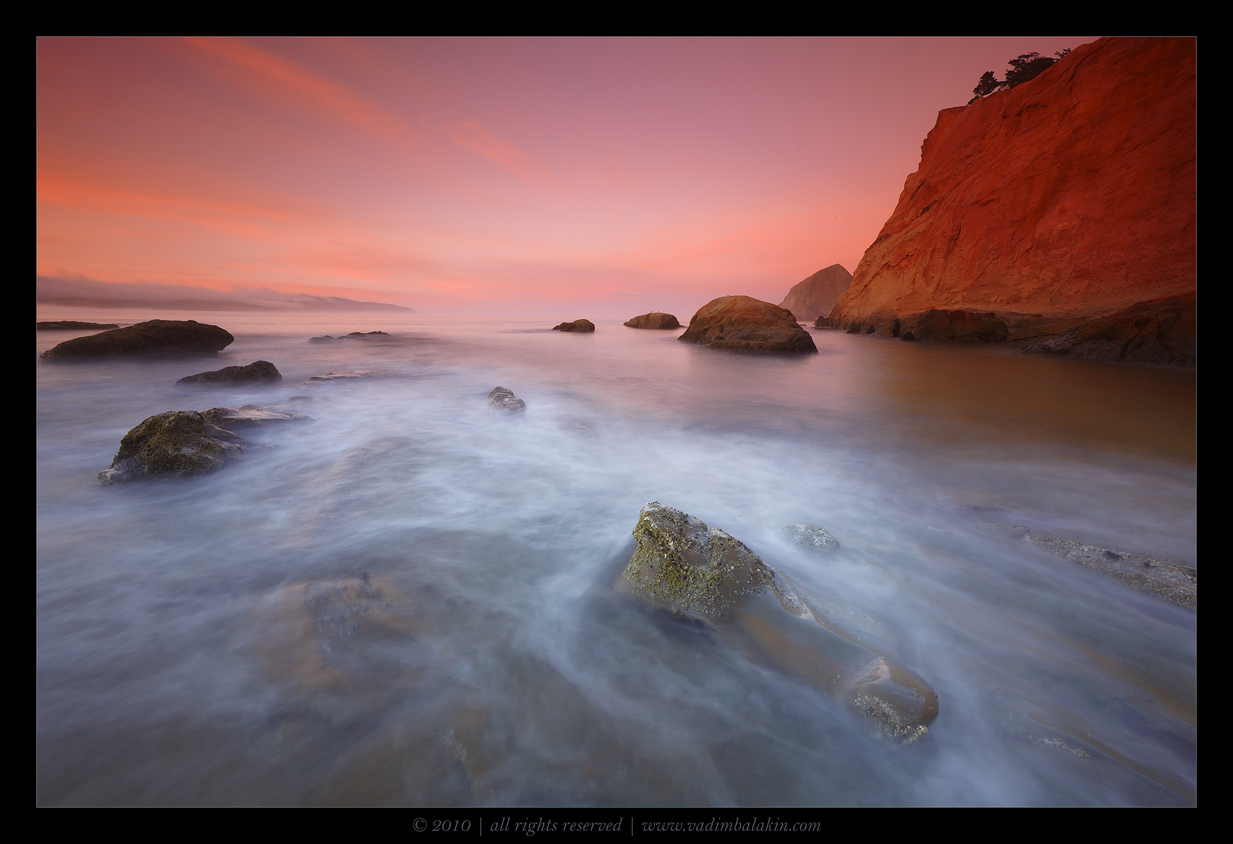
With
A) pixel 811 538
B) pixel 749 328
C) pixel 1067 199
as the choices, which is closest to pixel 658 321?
pixel 749 328

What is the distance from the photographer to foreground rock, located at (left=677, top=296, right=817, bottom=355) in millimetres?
14180

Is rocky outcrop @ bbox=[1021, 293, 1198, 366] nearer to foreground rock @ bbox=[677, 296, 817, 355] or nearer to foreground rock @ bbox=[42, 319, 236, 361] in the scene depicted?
foreground rock @ bbox=[677, 296, 817, 355]

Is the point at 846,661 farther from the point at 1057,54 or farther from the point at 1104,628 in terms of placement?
the point at 1057,54

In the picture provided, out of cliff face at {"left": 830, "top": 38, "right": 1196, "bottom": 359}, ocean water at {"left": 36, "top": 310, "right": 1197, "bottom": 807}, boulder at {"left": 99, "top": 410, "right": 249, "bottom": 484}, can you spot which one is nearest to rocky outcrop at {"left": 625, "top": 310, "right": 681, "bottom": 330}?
cliff face at {"left": 830, "top": 38, "right": 1196, "bottom": 359}

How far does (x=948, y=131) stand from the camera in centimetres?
2580

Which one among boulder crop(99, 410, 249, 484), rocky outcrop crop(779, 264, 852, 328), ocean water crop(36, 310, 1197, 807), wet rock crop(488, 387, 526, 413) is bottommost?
ocean water crop(36, 310, 1197, 807)

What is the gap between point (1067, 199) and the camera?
60.8ft

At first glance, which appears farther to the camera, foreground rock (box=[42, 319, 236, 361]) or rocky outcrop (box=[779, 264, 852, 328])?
rocky outcrop (box=[779, 264, 852, 328])

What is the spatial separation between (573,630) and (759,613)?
91 centimetres

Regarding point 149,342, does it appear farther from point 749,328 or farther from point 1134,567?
point 749,328

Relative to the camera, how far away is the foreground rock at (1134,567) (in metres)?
2.37

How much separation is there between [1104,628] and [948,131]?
35.2m

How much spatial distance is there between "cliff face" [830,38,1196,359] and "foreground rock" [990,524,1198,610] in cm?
1969
